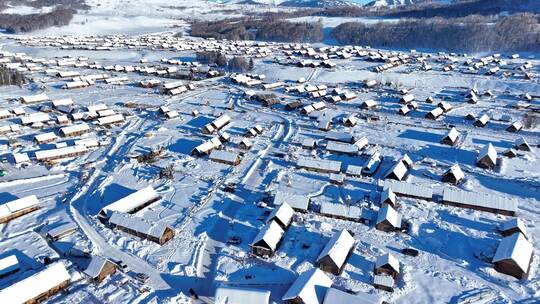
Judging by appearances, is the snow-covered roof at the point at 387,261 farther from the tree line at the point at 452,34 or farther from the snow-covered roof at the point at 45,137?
the tree line at the point at 452,34

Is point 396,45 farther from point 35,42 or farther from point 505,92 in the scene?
point 35,42

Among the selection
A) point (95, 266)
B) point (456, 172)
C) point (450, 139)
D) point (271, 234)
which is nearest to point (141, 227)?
point (95, 266)

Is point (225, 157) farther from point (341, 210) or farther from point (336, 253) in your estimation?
point (336, 253)

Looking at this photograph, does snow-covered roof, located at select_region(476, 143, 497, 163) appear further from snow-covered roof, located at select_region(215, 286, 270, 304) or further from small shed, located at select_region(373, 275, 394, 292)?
snow-covered roof, located at select_region(215, 286, 270, 304)

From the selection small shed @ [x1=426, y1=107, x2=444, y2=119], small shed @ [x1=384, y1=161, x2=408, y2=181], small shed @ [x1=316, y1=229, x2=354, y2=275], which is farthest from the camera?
small shed @ [x1=426, y1=107, x2=444, y2=119]

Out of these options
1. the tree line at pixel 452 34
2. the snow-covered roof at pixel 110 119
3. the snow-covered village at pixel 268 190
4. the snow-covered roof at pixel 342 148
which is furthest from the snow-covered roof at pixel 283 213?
the tree line at pixel 452 34

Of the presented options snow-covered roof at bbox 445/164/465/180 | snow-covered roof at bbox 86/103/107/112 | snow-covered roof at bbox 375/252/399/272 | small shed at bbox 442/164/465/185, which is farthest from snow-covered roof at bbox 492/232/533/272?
snow-covered roof at bbox 86/103/107/112

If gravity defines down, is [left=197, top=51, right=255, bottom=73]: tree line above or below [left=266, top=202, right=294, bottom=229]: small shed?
below

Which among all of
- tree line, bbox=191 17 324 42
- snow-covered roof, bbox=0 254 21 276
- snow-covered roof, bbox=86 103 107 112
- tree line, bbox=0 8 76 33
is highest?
tree line, bbox=0 8 76 33
